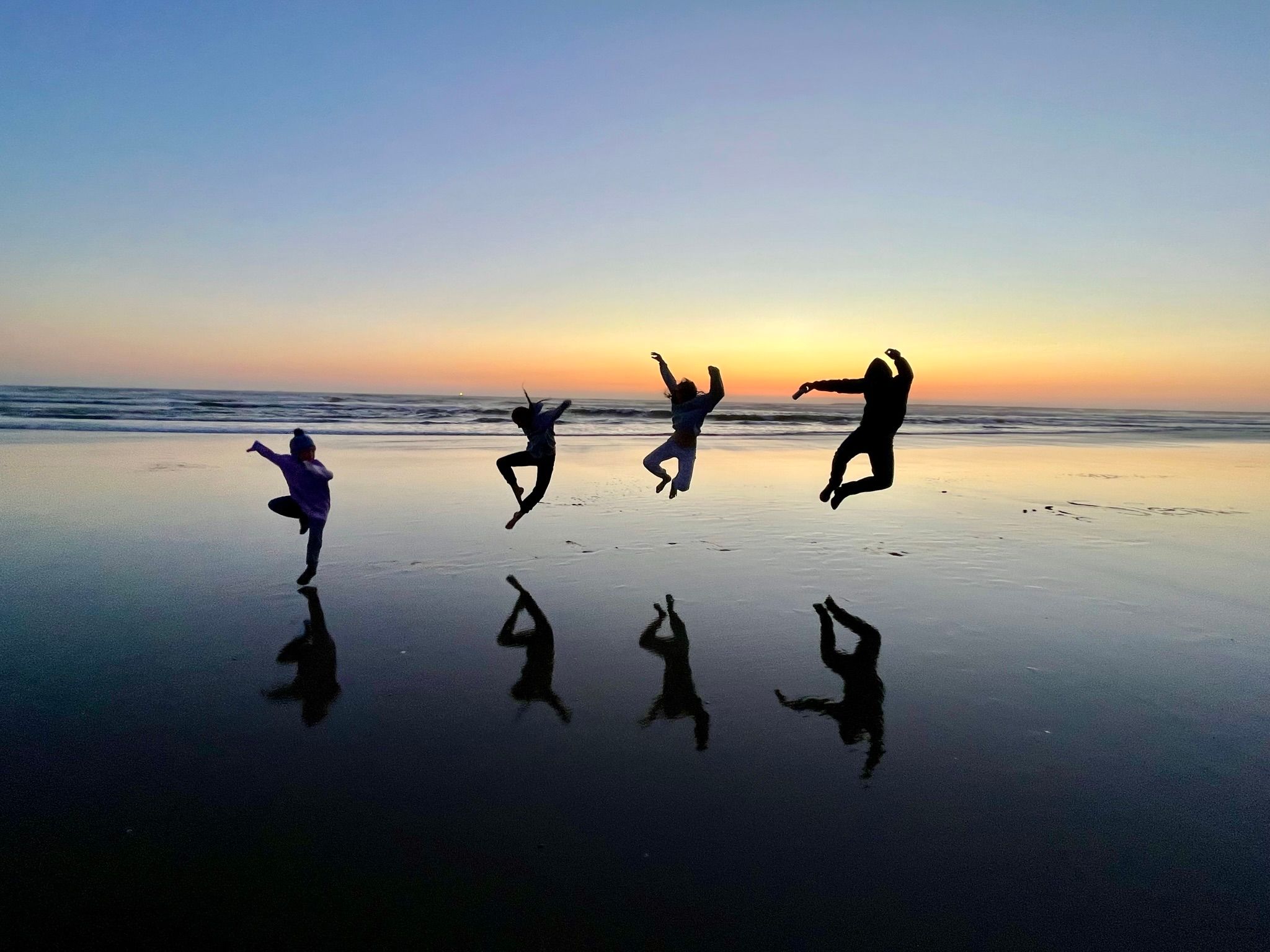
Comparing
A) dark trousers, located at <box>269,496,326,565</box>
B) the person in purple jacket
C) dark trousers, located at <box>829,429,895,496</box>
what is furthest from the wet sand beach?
dark trousers, located at <box>829,429,895,496</box>

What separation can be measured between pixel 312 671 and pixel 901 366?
23.5 feet

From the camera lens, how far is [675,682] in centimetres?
516

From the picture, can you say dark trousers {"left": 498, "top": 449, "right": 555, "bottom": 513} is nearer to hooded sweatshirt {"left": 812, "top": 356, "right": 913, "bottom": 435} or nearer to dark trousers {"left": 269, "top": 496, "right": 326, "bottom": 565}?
dark trousers {"left": 269, "top": 496, "right": 326, "bottom": 565}

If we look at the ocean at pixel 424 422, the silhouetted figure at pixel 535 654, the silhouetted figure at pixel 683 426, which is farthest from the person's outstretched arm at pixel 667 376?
the ocean at pixel 424 422

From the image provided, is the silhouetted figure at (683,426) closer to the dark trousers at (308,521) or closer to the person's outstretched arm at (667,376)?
the person's outstretched arm at (667,376)

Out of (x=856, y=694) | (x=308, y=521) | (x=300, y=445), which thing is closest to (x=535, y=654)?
(x=856, y=694)

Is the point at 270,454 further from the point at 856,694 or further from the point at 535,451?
the point at 856,694

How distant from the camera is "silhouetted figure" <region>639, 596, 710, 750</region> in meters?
4.58

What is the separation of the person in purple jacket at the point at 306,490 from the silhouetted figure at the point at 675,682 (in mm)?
3799

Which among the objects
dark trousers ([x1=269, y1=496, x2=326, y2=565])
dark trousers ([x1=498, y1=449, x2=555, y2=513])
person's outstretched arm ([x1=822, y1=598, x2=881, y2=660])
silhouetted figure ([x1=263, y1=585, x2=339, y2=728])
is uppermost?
Answer: dark trousers ([x1=498, y1=449, x2=555, y2=513])

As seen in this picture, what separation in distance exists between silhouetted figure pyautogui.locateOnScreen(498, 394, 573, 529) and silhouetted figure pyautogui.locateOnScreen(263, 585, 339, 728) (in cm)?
409

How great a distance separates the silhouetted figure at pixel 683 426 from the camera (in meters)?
11.0

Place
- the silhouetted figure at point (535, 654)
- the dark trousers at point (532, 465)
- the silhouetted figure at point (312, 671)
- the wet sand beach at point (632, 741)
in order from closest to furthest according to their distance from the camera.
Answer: the wet sand beach at point (632, 741) < the silhouetted figure at point (312, 671) < the silhouetted figure at point (535, 654) < the dark trousers at point (532, 465)

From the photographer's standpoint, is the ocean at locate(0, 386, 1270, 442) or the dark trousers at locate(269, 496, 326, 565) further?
the ocean at locate(0, 386, 1270, 442)
